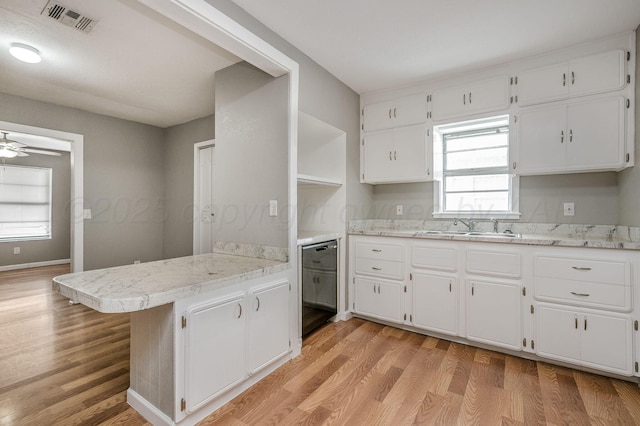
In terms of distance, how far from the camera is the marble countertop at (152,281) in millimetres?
1349

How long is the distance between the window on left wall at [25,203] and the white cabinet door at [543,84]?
8609 millimetres

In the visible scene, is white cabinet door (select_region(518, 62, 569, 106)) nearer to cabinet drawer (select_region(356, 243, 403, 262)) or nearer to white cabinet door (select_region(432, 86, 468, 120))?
white cabinet door (select_region(432, 86, 468, 120))

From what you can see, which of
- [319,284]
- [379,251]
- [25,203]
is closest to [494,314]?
[379,251]

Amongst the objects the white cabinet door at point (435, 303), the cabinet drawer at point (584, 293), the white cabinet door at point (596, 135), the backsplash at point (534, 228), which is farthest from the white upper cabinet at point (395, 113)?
the cabinet drawer at point (584, 293)

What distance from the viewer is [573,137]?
2.48 meters

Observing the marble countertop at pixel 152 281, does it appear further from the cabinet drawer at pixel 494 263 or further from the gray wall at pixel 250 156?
the cabinet drawer at pixel 494 263

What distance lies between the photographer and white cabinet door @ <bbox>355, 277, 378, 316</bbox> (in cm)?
312

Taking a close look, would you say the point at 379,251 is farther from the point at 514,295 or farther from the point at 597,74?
the point at 597,74

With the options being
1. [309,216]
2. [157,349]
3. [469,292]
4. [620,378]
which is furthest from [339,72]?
[620,378]

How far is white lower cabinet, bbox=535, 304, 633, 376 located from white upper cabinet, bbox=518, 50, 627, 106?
1.77 metres

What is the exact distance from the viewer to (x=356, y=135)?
3.51 m

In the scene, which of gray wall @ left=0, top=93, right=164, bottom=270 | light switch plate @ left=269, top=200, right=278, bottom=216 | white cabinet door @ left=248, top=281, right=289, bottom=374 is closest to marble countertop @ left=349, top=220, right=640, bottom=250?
light switch plate @ left=269, top=200, right=278, bottom=216

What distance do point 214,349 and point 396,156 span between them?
103 inches

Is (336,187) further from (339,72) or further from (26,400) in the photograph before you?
(26,400)
